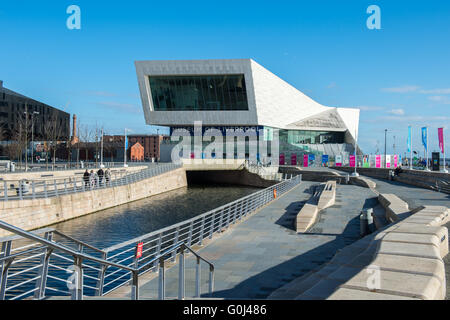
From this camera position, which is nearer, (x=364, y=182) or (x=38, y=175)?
(x=38, y=175)

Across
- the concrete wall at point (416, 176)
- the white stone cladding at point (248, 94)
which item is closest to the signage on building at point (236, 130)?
the white stone cladding at point (248, 94)

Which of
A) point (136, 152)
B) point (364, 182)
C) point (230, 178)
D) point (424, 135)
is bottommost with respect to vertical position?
point (230, 178)

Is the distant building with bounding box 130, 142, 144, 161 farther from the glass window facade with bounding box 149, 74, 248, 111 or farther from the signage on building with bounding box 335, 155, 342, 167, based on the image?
the signage on building with bounding box 335, 155, 342, 167

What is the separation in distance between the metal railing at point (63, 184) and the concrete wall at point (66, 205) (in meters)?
0.42

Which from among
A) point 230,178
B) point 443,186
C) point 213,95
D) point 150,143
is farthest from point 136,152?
point 443,186

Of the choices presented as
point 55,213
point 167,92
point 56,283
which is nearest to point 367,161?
point 167,92

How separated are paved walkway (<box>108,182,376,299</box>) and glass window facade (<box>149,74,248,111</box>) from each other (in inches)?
1653

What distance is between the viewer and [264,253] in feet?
34.2

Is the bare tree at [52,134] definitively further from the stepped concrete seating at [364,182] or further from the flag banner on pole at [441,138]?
the flag banner on pole at [441,138]

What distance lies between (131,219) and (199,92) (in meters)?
36.5

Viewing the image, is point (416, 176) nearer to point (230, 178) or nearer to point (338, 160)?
point (230, 178)

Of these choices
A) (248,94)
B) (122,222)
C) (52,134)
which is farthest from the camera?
(248,94)


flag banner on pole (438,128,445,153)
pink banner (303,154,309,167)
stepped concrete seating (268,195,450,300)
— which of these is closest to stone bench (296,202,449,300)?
stepped concrete seating (268,195,450,300)

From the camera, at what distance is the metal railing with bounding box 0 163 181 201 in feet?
69.8
